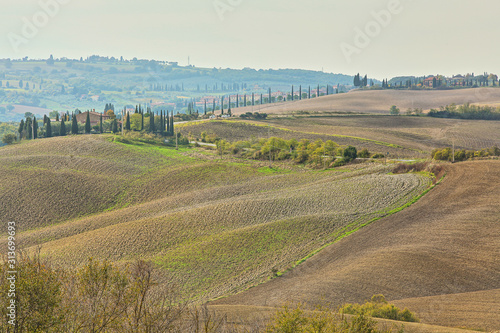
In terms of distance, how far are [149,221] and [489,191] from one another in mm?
34778

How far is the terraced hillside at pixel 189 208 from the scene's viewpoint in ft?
149

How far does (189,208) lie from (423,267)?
101 feet

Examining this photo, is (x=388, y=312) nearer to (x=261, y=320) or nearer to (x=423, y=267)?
(x=261, y=320)

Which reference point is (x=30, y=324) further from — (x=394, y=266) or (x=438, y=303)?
(x=394, y=266)

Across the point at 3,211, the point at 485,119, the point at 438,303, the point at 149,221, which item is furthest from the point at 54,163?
the point at 485,119

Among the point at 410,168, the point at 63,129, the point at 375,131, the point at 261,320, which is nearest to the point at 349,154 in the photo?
the point at 410,168

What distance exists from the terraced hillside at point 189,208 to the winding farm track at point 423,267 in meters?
2.43

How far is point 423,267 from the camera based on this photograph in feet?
127

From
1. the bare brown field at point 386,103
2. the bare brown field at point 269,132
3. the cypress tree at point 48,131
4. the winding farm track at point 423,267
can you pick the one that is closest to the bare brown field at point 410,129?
the bare brown field at point 269,132

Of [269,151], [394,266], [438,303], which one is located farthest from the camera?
[269,151]

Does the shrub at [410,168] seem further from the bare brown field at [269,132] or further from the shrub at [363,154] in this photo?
the bare brown field at [269,132]

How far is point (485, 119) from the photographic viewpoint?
146000 mm

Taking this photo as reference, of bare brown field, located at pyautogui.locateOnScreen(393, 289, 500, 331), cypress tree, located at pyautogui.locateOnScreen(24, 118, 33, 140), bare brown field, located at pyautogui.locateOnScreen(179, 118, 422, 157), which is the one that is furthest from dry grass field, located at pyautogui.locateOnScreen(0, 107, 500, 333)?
cypress tree, located at pyautogui.locateOnScreen(24, 118, 33, 140)

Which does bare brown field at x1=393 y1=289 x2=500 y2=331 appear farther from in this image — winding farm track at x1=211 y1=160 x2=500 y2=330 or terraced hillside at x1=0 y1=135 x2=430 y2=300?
terraced hillside at x1=0 y1=135 x2=430 y2=300
